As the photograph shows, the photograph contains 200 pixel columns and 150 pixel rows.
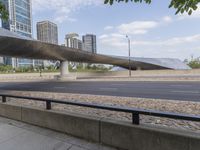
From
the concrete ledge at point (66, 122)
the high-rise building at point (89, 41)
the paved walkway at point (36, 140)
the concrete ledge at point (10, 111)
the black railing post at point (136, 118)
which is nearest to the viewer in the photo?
the black railing post at point (136, 118)

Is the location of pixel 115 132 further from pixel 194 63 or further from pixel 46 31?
pixel 46 31

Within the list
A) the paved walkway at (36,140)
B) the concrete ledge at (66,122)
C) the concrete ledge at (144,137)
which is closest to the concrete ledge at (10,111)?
the concrete ledge at (66,122)

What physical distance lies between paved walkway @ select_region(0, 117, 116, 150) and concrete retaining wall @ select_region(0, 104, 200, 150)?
18 centimetres

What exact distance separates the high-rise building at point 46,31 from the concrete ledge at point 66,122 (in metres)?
139

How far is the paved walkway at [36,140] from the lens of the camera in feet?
16.5

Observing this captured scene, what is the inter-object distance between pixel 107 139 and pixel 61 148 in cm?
99

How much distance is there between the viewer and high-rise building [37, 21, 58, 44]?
143488mm

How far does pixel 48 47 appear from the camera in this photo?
34031 millimetres

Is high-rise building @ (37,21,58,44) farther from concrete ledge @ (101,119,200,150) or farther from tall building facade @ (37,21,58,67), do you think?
concrete ledge @ (101,119,200,150)

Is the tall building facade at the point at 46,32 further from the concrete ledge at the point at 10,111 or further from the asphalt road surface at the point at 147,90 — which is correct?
the concrete ledge at the point at 10,111

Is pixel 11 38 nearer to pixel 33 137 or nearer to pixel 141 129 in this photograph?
pixel 33 137

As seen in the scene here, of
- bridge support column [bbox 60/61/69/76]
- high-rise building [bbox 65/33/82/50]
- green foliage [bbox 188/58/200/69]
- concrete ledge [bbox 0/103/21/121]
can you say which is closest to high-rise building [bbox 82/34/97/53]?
high-rise building [bbox 65/33/82/50]

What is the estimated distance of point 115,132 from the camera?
486 centimetres

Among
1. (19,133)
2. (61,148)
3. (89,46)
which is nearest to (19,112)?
(19,133)
